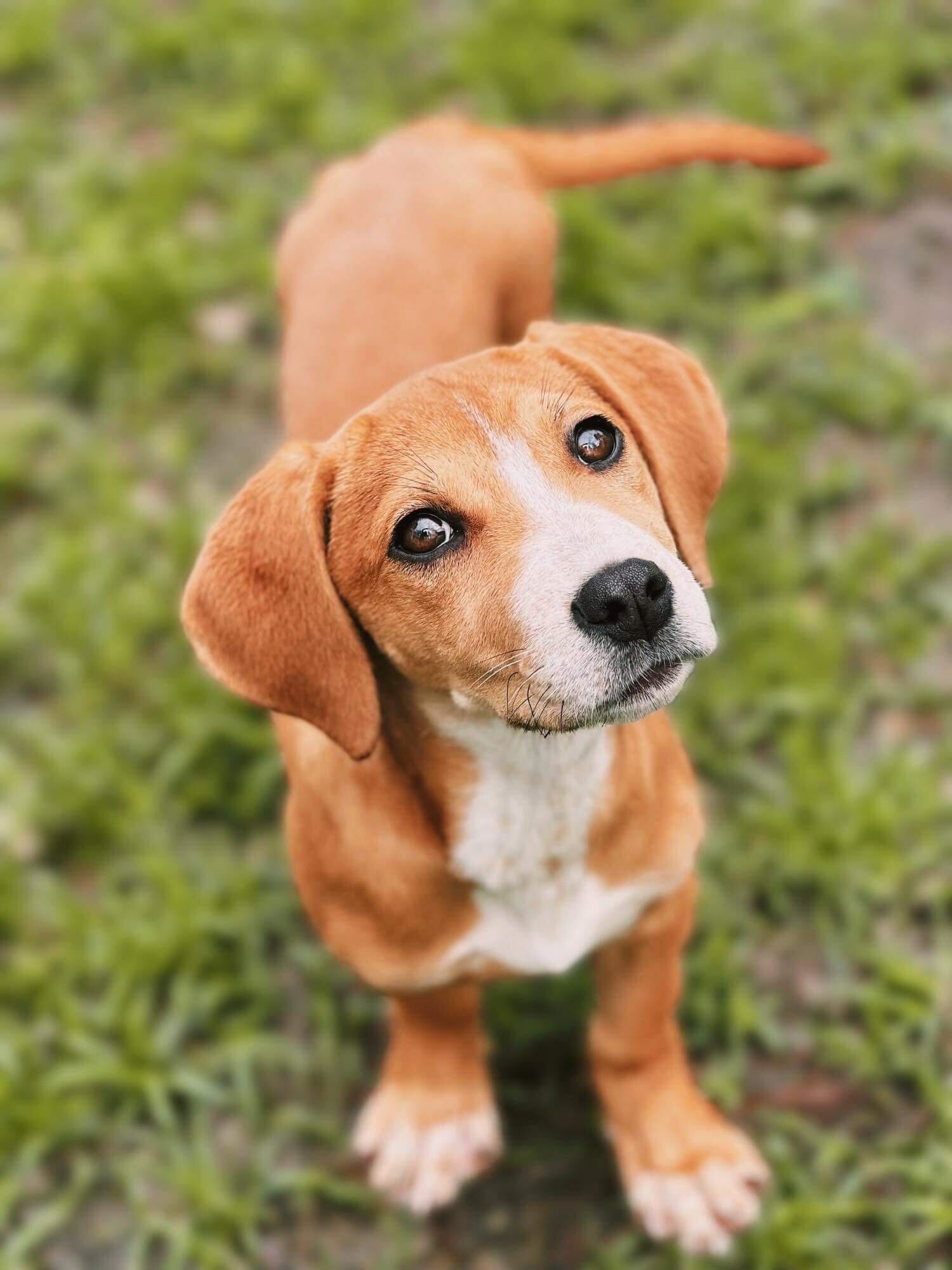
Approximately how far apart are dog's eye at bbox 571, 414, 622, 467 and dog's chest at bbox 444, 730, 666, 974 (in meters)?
0.55

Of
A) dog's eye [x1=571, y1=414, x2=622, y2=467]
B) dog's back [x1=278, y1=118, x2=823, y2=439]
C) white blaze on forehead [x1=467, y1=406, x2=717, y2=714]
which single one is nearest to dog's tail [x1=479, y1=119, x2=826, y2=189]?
dog's back [x1=278, y1=118, x2=823, y2=439]

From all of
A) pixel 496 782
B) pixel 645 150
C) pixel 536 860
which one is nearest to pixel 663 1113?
pixel 536 860

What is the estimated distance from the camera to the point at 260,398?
5.62 m

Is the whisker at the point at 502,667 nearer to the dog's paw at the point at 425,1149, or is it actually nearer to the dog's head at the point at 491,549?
the dog's head at the point at 491,549

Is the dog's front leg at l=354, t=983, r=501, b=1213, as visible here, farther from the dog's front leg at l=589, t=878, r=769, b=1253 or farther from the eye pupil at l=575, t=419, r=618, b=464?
the eye pupil at l=575, t=419, r=618, b=464

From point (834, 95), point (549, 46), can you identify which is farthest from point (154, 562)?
point (834, 95)

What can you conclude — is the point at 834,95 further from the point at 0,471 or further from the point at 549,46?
the point at 0,471

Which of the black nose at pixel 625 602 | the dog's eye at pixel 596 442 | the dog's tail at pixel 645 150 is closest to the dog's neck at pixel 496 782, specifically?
the black nose at pixel 625 602

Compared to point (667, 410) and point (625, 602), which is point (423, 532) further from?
point (667, 410)

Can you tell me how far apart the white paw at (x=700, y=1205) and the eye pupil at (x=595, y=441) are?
183cm

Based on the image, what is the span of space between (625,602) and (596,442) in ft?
1.51

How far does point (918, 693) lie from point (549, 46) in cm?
334

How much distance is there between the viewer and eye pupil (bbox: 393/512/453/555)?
2.78 m

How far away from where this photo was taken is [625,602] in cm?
256
